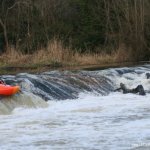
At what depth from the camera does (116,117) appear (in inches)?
470

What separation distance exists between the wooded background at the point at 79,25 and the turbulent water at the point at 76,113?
7.78 metres

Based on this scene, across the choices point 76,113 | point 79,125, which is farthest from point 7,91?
point 79,125

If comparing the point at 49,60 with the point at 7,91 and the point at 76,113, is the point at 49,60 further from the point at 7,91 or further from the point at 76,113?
the point at 76,113

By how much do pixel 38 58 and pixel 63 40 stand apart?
460 centimetres

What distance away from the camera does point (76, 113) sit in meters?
12.7

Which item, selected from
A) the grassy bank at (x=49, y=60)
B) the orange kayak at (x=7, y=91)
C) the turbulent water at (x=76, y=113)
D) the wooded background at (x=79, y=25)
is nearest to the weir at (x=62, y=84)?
the turbulent water at (x=76, y=113)

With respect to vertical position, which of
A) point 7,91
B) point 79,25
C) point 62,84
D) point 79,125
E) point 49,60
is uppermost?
point 7,91

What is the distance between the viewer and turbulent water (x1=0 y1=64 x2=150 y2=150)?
9562 mm

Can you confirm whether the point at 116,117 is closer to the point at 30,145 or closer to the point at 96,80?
the point at 30,145

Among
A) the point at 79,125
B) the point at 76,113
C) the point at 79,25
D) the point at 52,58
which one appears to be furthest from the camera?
the point at 79,25

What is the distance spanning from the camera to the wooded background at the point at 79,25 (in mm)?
27438

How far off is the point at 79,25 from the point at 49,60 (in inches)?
288

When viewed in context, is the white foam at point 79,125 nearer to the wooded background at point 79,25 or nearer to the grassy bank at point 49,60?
the grassy bank at point 49,60

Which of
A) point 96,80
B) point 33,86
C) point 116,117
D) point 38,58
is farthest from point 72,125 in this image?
point 38,58
